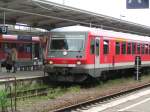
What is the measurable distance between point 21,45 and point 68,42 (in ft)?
57.6

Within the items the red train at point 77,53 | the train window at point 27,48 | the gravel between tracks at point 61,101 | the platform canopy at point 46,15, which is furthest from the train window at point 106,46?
the train window at point 27,48

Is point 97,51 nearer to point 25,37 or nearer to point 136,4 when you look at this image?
point 136,4

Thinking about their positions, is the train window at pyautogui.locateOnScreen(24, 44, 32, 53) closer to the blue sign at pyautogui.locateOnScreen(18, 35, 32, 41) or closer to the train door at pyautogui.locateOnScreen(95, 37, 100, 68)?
the blue sign at pyautogui.locateOnScreen(18, 35, 32, 41)

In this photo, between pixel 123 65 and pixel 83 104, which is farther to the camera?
pixel 123 65

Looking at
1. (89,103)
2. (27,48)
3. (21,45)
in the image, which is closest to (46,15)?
(89,103)

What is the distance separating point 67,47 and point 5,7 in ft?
12.5

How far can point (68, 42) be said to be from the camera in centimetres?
2222

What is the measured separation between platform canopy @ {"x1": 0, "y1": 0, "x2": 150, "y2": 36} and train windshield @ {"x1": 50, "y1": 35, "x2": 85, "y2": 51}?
5.91 feet

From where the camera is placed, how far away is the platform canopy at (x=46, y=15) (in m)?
22.6

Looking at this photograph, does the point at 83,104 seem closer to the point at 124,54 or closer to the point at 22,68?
the point at 124,54

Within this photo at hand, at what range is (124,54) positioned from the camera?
88.4ft

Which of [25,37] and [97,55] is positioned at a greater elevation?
[25,37]

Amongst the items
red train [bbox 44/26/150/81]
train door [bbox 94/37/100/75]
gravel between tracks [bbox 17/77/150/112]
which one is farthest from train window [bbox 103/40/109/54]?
gravel between tracks [bbox 17/77/150/112]

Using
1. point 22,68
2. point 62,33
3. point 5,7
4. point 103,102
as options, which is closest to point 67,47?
point 62,33
